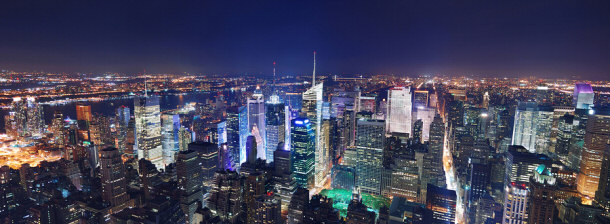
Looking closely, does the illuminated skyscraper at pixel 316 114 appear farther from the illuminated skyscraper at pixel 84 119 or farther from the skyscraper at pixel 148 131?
the illuminated skyscraper at pixel 84 119

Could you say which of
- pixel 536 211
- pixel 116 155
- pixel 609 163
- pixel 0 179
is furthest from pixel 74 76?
pixel 609 163

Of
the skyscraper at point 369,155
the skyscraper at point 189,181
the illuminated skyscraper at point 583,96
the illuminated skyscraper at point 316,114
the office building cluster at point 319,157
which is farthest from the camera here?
the illuminated skyscraper at point 316,114

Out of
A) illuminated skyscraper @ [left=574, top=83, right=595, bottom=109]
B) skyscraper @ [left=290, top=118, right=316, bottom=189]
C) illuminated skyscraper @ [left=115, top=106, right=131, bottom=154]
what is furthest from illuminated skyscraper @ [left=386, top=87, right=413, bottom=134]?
illuminated skyscraper @ [left=115, top=106, right=131, bottom=154]

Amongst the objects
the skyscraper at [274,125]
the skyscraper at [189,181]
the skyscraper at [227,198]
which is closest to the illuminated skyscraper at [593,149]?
the skyscraper at [227,198]

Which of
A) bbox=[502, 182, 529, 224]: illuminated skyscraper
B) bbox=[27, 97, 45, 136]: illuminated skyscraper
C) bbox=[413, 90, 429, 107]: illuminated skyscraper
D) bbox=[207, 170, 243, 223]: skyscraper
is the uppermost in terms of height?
bbox=[413, 90, 429, 107]: illuminated skyscraper

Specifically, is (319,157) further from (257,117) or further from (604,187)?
(604,187)

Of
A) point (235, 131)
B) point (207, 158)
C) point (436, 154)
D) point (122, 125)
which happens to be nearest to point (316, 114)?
point (235, 131)

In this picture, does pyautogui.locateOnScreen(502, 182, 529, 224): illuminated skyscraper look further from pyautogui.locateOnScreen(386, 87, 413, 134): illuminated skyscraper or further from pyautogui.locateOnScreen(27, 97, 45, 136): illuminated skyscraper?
pyautogui.locateOnScreen(27, 97, 45, 136): illuminated skyscraper
